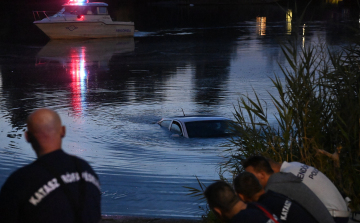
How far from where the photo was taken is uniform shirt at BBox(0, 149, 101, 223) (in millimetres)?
3152

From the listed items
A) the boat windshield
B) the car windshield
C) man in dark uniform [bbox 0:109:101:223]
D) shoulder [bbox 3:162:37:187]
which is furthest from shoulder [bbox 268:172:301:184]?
the boat windshield

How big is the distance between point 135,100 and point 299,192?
13.3 meters

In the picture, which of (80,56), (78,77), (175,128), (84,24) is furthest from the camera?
(84,24)

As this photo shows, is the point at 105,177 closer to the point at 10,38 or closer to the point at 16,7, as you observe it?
the point at 10,38

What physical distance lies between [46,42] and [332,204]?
37897 mm

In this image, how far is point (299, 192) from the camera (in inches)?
193

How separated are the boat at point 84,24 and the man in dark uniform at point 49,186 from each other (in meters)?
39.6

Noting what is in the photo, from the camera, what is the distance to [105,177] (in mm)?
9703

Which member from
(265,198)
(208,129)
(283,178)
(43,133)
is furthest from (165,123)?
(43,133)

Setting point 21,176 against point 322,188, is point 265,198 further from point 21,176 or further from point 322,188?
point 21,176

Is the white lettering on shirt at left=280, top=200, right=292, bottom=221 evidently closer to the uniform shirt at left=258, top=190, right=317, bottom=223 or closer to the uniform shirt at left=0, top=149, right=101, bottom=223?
the uniform shirt at left=258, top=190, right=317, bottom=223

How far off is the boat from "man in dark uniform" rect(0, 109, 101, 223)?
130ft

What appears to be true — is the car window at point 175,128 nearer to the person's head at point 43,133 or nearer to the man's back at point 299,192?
the man's back at point 299,192

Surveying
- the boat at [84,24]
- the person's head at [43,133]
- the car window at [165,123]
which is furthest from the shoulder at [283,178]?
the boat at [84,24]
